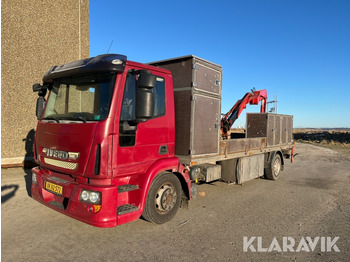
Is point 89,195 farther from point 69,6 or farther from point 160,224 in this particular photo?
point 69,6

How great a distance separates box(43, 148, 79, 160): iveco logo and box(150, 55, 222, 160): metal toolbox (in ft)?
7.02

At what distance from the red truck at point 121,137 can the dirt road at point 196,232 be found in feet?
1.49

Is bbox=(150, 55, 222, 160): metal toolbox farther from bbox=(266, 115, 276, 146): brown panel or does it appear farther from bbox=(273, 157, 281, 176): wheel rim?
bbox=(273, 157, 281, 176): wheel rim

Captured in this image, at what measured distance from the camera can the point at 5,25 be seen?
8523mm

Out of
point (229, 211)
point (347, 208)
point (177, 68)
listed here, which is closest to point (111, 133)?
point (177, 68)

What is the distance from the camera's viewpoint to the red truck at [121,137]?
3.34m

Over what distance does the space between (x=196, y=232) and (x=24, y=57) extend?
349 inches

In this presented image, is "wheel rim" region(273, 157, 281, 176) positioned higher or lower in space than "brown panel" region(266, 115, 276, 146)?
lower

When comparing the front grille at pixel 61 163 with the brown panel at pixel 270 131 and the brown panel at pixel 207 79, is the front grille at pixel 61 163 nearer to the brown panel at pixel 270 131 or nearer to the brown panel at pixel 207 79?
the brown panel at pixel 207 79

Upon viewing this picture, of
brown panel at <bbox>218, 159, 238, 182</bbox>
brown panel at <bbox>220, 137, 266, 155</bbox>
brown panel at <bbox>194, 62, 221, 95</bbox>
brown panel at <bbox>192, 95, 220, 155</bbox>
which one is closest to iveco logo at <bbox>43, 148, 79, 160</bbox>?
brown panel at <bbox>192, 95, 220, 155</bbox>

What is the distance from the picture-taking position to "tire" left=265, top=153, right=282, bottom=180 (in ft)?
27.8

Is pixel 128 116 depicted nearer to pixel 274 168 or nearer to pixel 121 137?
pixel 121 137

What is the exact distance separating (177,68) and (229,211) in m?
3.27

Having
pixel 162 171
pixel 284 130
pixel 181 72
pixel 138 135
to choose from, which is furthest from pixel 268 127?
pixel 138 135
